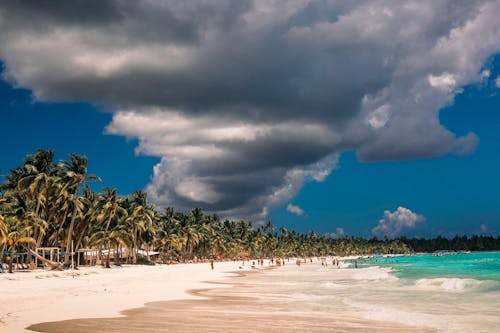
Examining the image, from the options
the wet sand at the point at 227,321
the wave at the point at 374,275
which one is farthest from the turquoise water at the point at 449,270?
the wet sand at the point at 227,321

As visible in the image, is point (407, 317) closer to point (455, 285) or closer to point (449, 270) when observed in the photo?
point (455, 285)

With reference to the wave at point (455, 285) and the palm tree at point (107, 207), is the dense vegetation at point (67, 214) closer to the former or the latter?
the palm tree at point (107, 207)

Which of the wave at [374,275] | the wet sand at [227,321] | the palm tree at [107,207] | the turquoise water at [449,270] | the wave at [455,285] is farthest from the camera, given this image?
the palm tree at [107,207]

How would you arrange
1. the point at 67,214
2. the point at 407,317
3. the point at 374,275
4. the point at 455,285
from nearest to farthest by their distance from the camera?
1. the point at 407,317
2. the point at 455,285
3. the point at 374,275
4. the point at 67,214

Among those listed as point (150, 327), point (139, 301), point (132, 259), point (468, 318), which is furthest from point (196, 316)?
point (132, 259)

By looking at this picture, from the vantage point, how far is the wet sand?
1232 cm

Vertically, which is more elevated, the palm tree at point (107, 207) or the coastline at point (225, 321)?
the palm tree at point (107, 207)

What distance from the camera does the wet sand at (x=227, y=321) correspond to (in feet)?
40.4

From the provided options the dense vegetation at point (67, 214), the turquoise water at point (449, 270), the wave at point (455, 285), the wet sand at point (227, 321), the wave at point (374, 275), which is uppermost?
the dense vegetation at point (67, 214)

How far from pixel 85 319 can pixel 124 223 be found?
193 feet

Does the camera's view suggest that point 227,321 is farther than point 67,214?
No

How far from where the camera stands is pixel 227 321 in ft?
45.4

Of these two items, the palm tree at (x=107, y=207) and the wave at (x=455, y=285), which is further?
the palm tree at (x=107, y=207)

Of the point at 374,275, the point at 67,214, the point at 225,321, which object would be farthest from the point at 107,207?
the point at 225,321
